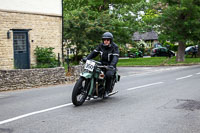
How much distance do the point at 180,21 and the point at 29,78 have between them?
19852 mm

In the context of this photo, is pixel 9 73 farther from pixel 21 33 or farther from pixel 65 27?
pixel 65 27

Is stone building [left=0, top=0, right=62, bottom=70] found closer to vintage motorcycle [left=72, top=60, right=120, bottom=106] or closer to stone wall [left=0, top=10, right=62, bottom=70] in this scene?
stone wall [left=0, top=10, right=62, bottom=70]

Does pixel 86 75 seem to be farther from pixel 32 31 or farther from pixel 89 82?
pixel 32 31

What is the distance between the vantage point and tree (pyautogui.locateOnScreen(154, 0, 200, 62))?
28.1m

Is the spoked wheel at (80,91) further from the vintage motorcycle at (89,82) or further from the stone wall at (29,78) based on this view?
the stone wall at (29,78)

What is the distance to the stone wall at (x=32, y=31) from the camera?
17391mm

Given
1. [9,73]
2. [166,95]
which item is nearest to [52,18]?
[9,73]

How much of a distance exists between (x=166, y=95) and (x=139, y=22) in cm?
2658

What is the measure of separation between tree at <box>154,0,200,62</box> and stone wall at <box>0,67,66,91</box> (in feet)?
54.4

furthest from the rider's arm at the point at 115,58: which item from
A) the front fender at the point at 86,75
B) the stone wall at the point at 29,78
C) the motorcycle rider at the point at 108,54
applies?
the stone wall at the point at 29,78

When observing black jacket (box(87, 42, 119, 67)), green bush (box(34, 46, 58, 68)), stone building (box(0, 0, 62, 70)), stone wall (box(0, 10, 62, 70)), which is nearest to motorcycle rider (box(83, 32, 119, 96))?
black jacket (box(87, 42, 119, 67))

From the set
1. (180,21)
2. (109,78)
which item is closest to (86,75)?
(109,78)

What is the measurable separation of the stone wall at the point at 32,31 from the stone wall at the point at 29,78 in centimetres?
420

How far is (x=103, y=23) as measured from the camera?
2197 cm
